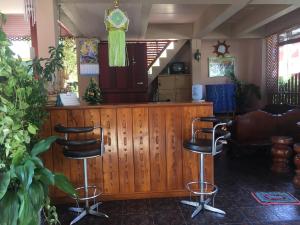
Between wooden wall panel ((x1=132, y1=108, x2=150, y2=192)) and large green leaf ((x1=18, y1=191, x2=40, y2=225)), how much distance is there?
1.61m

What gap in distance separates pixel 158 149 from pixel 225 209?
0.98m

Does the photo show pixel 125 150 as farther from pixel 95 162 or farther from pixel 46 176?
pixel 46 176

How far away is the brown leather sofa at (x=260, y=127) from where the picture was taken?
15.2 ft

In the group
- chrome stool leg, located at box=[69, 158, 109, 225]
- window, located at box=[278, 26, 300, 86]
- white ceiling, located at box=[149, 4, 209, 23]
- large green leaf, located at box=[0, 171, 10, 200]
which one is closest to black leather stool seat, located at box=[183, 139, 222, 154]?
chrome stool leg, located at box=[69, 158, 109, 225]

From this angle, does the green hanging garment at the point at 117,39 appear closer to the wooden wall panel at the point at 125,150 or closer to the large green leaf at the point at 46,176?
the wooden wall panel at the point at 125,150

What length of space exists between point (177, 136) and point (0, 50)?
2091mm

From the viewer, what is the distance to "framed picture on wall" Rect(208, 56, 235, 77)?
8.41 m

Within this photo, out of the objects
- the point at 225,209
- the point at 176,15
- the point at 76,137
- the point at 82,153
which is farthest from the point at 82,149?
the point at 176,15

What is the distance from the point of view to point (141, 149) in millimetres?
3168

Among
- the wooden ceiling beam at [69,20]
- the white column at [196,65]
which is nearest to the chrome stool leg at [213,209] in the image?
the wooden ceiling beam at [69,20]

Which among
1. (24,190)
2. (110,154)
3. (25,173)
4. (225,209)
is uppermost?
(25,173)

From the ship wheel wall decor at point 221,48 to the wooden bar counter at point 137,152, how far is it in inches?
226

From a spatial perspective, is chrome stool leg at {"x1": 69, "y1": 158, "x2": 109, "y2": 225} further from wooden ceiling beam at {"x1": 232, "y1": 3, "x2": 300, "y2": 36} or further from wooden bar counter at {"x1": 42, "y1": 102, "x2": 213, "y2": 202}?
wooden ceiling beam at {"x1": 232, "y1": 3, "x2": 300, "y2": 36}

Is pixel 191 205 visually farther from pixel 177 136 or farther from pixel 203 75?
pixel 203 75
